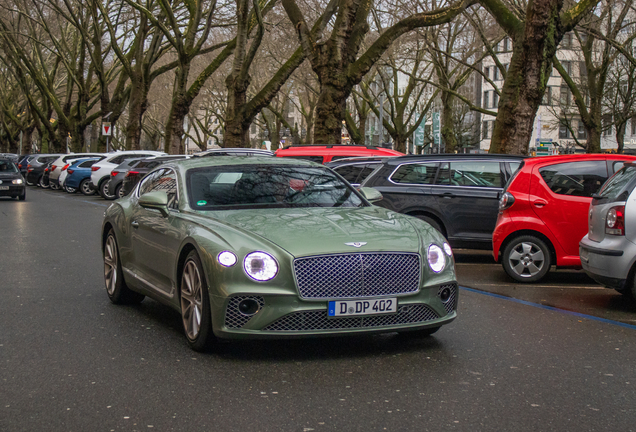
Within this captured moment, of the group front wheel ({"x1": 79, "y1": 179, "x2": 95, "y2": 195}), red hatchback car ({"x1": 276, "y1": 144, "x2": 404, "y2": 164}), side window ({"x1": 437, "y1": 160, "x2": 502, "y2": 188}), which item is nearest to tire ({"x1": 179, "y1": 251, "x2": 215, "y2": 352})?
side window ({"x1": 437, "y1": 160, "x2": 502, "y2": 188})

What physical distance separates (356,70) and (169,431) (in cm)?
2084

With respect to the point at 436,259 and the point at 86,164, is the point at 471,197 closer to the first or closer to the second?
the point at 436,259

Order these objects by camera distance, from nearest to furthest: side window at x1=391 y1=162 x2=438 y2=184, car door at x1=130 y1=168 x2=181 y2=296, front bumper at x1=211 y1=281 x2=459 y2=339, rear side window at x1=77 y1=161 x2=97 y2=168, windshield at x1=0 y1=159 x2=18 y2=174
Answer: front bumper at x1=211 y1=281 x2=459 y2=339 → car door at x1=130 y1=168 x2=181 y2=296 → side window at x1=391 y1=162 x2=438 y2=184 → windshield at x1=0 y1=159 x2=18 y2=174 → rear side window at x1=77 y1=161 x2=97 y2=168

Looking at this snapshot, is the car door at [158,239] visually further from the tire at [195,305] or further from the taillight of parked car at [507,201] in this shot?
the taillight of parked car at [507,201]

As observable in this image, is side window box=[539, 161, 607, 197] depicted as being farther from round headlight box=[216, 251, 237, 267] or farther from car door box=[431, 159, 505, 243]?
round headlight box=[216, 251, 237, 267]

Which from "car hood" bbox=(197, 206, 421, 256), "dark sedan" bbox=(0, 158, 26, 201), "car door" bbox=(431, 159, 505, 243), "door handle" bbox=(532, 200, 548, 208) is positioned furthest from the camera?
"dark sedan" bbox=(0, 158, 26, 201)

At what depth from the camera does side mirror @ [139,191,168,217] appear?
688 centimetres

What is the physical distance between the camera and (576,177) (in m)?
10.3

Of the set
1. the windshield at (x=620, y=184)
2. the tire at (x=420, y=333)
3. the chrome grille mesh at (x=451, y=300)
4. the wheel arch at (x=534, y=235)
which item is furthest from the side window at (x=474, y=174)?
the chrome grille mesh at (x=451, y=300)

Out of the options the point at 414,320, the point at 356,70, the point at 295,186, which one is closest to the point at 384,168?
the point at 295,186

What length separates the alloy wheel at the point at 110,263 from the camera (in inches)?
326

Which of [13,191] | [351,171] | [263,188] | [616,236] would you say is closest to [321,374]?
[263,188]

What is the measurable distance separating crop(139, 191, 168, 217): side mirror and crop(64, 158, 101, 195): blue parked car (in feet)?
92.1

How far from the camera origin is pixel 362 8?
23906mm
